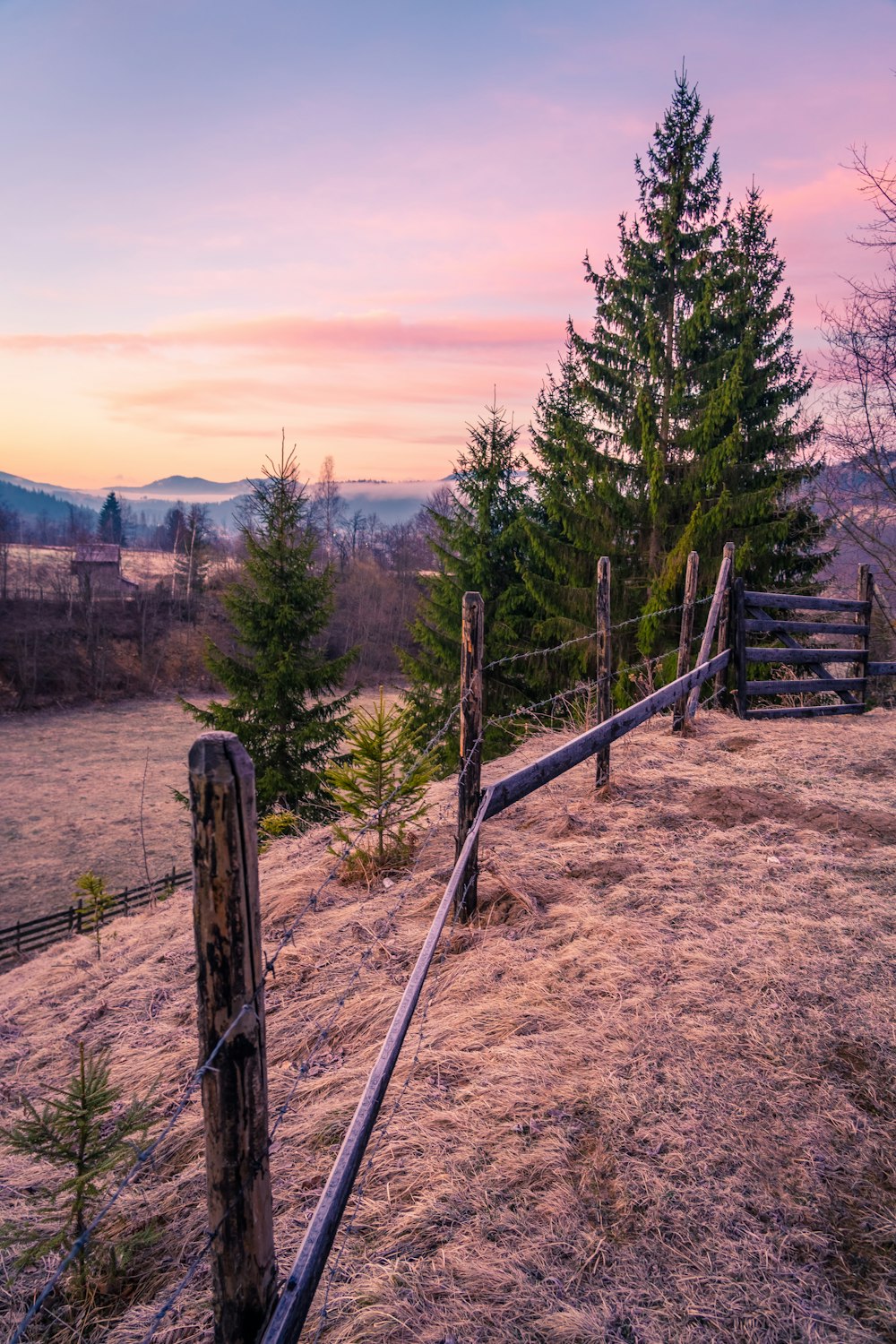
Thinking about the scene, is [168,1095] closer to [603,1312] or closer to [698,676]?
[603,1312]

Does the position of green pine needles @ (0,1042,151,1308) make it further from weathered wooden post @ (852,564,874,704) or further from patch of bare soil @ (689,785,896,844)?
weathered wooden post @ (852,564,874,704)

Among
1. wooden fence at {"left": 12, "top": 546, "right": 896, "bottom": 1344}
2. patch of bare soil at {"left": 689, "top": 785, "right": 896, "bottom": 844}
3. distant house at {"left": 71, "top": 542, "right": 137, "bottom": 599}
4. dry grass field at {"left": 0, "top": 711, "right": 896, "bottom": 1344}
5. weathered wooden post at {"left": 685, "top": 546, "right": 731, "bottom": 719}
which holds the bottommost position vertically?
dry grass field at {"left": 0, "top": 711, "right": 896, "bottom": 1344}

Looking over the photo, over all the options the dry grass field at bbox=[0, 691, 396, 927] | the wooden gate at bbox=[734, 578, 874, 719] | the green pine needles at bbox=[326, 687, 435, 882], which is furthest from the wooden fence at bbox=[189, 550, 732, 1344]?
the dry grass field at bbox=[0, 691, 396, 927]

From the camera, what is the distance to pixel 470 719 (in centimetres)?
440

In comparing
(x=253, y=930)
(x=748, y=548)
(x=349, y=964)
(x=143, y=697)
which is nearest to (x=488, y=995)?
(x=349, y=964)

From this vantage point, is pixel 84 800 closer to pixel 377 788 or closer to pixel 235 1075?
pixel 377 788

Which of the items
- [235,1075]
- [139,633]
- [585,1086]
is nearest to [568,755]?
[585,1086]

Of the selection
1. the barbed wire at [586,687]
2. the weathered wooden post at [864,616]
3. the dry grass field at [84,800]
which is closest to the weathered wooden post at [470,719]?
the barbed wire at [586,687]

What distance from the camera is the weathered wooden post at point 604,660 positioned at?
21.3ft

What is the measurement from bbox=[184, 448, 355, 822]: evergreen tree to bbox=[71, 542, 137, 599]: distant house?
38.3 metres

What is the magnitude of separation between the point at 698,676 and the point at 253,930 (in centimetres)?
723

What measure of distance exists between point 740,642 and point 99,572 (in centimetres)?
6340

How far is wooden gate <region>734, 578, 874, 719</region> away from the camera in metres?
9.64

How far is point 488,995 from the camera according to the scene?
3785 millimetres
